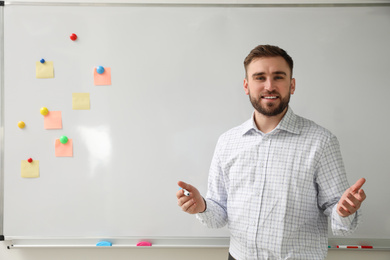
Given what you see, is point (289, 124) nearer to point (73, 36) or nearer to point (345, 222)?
point (345, 222)

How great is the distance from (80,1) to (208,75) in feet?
2.63

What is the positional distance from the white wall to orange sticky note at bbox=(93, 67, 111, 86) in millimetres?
922

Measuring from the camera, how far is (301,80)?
1507 millimetres

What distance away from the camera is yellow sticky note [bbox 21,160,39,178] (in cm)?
153

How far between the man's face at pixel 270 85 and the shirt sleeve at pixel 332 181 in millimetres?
222

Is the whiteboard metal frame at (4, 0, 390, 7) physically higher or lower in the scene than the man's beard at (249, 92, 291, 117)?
higher

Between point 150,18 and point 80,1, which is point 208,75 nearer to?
point 150,18

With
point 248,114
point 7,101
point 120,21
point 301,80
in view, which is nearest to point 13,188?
point 7,101

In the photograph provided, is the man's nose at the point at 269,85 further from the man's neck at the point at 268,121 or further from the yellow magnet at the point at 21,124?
the yellow magnet at the point at 21,124

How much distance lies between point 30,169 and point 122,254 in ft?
2.24

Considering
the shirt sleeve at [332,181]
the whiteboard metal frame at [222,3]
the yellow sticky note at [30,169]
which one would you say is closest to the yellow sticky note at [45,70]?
the whiteboard metal frame at [222,3]

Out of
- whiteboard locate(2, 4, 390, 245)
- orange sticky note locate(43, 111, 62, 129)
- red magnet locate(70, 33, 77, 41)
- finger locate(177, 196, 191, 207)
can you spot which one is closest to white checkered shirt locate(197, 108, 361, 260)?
finger locate(177, 196, 191, 207)

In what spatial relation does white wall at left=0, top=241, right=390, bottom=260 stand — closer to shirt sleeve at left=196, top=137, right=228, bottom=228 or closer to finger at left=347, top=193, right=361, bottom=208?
shirt sleeve at left=196, top=137, right=228, bottom=228

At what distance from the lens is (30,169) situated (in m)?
1.53
